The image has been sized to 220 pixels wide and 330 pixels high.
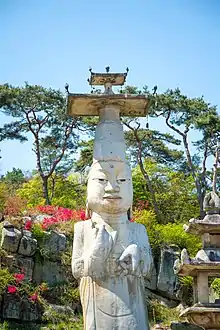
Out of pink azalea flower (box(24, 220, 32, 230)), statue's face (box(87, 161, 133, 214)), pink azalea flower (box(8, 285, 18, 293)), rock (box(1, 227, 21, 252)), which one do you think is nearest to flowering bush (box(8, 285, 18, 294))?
pink azalea flower (box(8, 285, 18, 293))

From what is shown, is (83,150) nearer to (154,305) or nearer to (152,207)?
(152,207)

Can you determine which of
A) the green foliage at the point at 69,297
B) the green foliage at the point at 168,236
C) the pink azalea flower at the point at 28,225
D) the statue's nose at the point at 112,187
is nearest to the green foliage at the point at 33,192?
the green foliage at the point at 168,236

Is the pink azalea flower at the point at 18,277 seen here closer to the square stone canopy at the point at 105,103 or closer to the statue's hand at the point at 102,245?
the square stone canopy at the point at 105,103

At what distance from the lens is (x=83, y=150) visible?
901 inches

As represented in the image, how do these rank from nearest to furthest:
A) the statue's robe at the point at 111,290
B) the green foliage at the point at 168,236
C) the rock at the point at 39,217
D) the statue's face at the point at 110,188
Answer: the statue's robe at the point at 111,290
the statue's face at the point at 110,188
the rock at the point at 39,217
the green foliage at the point at 168,236

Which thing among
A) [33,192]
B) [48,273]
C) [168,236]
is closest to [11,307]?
[48,273]

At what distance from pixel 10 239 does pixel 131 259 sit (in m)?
9.01

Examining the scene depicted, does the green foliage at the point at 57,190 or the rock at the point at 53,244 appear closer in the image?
the rock at the point at 53,244

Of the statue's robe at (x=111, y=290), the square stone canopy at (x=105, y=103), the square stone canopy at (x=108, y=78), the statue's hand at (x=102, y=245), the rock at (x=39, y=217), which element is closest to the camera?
the statue's robe at (x=111, y=290)

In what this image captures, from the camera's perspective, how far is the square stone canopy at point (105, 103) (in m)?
6.32

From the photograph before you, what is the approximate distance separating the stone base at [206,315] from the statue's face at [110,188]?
3.82m

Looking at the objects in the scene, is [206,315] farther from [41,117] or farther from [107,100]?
[41,117]

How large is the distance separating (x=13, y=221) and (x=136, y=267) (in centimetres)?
952

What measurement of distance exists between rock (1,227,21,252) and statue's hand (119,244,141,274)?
29.2 feet
